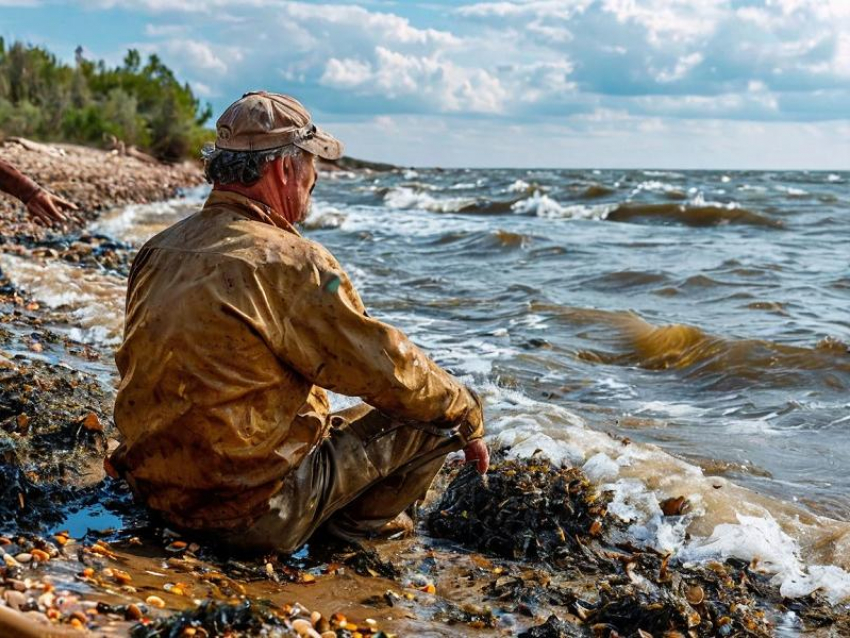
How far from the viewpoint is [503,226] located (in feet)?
87.8

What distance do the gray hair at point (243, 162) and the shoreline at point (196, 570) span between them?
159 centimetres

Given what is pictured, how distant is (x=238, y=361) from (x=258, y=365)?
8 centimetres

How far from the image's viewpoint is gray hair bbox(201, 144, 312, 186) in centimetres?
399

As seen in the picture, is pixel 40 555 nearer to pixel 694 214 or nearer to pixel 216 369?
pixel 216 369

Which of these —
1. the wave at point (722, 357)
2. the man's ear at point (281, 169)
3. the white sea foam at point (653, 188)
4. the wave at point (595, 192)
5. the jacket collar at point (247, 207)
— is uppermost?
the man's ear at point (281, 169)

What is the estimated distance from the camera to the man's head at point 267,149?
13.0ft

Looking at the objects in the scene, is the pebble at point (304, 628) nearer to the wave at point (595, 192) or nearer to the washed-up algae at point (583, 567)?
the washed-up algae at point (583, 567)

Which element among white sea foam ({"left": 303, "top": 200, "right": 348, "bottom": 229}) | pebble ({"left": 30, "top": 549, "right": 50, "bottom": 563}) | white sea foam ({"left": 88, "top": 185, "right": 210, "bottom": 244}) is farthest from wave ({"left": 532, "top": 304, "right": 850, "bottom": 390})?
white sea foam ({"left": 303, "top": 200, "right": 348, "bottom": 229})

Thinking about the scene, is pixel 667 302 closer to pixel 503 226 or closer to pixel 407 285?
pixel 407 285

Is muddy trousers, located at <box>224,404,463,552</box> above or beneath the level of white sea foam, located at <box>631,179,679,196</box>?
beneath

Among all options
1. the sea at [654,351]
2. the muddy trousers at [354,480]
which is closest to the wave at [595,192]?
the sea at [654,351]

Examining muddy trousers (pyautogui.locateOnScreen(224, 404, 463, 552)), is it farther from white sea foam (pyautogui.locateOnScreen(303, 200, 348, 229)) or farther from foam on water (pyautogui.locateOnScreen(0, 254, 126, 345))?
white sea foam (pyautogui.locateOnScreen(303, 200, 348, 229))

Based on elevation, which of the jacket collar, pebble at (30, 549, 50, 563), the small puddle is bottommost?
the small puddle

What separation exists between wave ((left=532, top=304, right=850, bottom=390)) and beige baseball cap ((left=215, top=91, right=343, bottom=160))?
22.3ft
